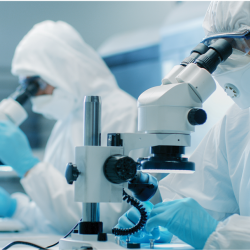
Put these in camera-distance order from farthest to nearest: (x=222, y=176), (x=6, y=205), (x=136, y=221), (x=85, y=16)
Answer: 1. (x=85, y=16)
2. (x=6, y=205)
3. (x=222, y=176)
4. (x=136, y=221)

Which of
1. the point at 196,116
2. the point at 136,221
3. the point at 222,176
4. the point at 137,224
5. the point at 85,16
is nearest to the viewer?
the point at 196,116

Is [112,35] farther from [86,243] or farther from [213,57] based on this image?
[86,243]

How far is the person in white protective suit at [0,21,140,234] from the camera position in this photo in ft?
5.41

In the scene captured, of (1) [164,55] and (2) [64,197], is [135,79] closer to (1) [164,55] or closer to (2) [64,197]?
(1) [164,55]

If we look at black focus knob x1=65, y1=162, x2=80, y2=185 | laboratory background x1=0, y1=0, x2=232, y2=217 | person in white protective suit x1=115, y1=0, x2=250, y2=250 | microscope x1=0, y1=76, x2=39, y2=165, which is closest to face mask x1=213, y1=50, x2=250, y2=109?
person in white protective suit x1=115, y1=0, x2=250, y2=250

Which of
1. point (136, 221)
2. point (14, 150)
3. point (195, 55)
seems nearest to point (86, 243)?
point (136, 221)

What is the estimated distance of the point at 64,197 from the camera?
160 centimetres

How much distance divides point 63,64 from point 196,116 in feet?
4.56

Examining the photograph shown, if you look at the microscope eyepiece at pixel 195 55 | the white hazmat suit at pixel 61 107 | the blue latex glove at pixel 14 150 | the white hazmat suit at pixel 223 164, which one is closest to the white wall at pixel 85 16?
the white hazmat suit at pixel 61 107

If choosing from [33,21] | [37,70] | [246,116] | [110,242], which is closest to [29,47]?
[37,70]

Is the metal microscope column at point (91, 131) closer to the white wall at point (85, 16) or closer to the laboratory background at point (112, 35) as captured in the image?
the laboratory background at point (112, 35)

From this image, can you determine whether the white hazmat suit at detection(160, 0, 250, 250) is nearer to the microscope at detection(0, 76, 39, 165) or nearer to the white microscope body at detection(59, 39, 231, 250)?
the white microscope body at detection(59, 39, 231, 250)

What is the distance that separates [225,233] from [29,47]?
162 centimetres

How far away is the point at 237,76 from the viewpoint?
2.83 ft
